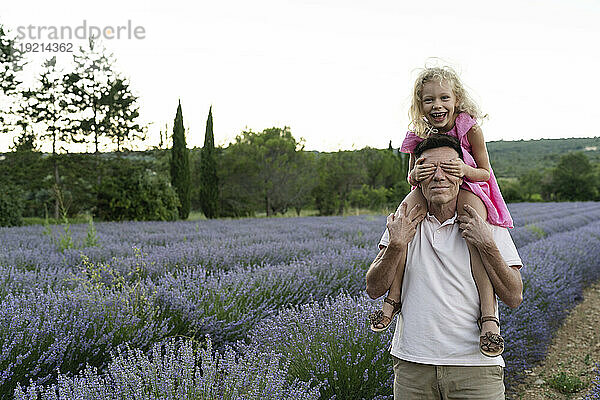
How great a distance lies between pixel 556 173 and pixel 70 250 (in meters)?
41.3

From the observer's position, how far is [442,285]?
1.41m

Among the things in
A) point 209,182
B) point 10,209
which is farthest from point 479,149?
point 209,182

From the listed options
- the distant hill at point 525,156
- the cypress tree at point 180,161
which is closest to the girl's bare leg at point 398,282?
the cypress tree at point 180,161

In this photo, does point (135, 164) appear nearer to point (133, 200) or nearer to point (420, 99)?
point (133, 200)

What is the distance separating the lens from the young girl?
4.55ft

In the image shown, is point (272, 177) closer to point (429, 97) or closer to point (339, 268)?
point (339, 268)

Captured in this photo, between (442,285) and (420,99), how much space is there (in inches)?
23.2

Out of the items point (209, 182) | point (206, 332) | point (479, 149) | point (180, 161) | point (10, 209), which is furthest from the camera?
point (209, 182)

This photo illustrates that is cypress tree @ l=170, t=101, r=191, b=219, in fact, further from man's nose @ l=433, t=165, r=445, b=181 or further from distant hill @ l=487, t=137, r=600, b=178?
distant hill @ l=487, t=137, r=600, b=178

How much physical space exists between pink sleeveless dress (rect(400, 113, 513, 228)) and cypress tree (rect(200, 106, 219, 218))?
1975 cm

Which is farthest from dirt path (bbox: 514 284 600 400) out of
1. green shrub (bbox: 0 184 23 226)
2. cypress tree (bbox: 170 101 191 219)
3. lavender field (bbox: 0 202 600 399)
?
cypress tree (bbox: 170 101 191 219)

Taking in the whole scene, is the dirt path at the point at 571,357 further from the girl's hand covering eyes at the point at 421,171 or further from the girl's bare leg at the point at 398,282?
the girl's hand covering eyes at the point at 421,171

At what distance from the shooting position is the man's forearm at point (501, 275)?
132cm

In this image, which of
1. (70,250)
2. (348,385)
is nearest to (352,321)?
(348,385)
